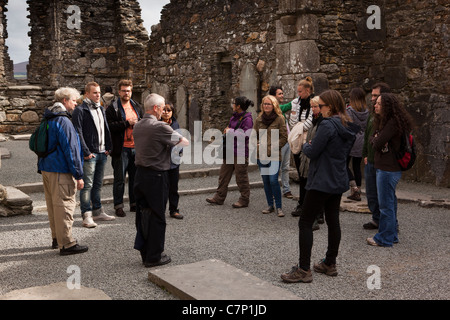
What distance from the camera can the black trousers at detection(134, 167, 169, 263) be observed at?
5062 millimetres

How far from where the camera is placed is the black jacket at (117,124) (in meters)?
7.20

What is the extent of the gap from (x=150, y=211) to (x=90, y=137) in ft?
6.90

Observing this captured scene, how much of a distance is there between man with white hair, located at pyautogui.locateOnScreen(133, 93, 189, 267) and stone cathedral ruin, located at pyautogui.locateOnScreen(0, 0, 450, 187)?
498 cm

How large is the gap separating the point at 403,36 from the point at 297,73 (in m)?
2.18

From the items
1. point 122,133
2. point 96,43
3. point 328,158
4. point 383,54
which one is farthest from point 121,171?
point 96,43

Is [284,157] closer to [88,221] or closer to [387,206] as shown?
[387,206]

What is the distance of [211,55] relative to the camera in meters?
14.4

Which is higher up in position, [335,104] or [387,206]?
[335,104]

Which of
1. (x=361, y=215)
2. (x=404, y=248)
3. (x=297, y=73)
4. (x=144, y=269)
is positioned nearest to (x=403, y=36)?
(x=297, y=73)

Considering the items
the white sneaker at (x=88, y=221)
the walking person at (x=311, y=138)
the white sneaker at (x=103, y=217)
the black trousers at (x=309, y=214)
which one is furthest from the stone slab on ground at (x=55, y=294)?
the walking person at (x=311, y=138)

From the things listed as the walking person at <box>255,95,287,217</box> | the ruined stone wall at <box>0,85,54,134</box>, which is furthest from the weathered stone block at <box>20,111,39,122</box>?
the walking person at <box>255,95,287,217</box>

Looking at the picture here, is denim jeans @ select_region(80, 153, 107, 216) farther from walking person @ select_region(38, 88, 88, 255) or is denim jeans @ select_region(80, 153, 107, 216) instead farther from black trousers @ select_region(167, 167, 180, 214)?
walking person @ select_region(38, 88, 88, 255)

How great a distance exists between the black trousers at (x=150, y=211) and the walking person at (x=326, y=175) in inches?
52.6
